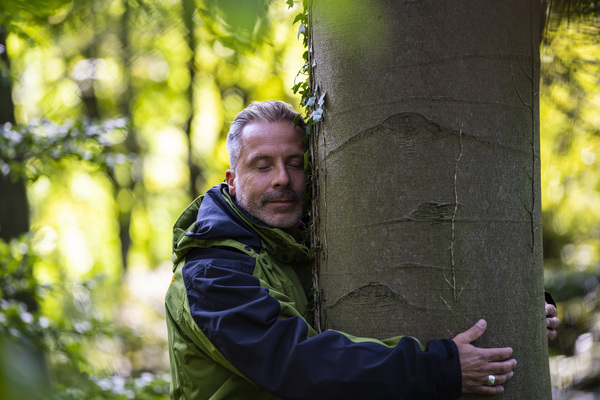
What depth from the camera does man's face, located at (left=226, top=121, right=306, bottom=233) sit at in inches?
93.4

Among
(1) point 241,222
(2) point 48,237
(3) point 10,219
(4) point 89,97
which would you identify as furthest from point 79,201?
(1) point 241,222

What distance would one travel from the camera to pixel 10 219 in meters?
5.99

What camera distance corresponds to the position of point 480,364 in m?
1.55

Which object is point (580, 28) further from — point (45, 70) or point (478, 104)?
point (45, 70)

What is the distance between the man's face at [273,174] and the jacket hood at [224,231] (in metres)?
0.07

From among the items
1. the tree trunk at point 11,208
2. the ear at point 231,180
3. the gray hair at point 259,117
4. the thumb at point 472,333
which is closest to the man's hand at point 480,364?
the thumb at point 472,333

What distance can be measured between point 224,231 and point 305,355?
648mm

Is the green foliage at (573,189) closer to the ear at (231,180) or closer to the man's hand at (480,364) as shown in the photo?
the man's hand at (480,364)

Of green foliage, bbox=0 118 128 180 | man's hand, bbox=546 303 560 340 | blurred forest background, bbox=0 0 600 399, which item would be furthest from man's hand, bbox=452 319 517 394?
green foliage, bbox=0 118 128 180

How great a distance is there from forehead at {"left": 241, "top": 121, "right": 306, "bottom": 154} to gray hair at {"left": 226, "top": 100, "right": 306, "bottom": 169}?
3 centimetres

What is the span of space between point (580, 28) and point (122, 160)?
307 centimetres

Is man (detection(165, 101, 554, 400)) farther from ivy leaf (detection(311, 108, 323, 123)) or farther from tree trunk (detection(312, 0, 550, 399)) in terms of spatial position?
ivy leaf (detection(311, 108, 323, 123))

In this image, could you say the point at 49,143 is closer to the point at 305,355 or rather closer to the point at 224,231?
the point at 224,231

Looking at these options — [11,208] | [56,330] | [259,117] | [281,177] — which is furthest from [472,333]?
[11,208]
